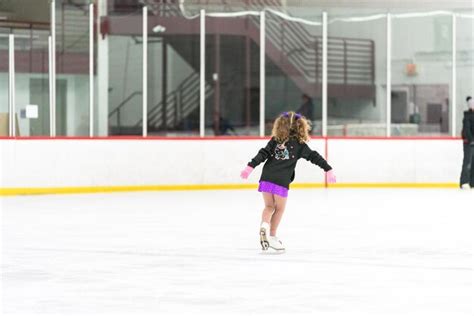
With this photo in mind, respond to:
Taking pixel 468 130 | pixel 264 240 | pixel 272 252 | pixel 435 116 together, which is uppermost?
pixel 435 116

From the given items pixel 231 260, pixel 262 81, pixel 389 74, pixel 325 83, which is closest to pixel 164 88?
pixel 262 81

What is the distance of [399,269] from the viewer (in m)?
7.96

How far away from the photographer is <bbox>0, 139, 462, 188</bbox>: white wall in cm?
1728

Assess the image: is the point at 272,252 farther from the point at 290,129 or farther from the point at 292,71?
the point at 292,71

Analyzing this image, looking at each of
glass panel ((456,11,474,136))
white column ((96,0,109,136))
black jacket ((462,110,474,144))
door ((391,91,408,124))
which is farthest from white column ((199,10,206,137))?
glass panel ((456,11,474,136))

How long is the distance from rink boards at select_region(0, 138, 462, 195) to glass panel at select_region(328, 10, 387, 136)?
346 mm

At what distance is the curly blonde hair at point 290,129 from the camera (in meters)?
9.02

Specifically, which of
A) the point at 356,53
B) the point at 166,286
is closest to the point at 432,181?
the point at 356,53

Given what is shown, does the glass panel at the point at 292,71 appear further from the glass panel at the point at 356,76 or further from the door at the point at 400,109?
the door at the point at 400,109

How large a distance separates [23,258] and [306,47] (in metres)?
11.5

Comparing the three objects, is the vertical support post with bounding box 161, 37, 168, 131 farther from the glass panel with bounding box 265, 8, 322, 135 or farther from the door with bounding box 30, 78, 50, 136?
the door with bounding box 30, 78, 50, 136

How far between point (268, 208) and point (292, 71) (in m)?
10.3

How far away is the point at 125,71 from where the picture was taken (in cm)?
1862

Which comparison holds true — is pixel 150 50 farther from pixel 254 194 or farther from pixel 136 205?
pixel 136 205
